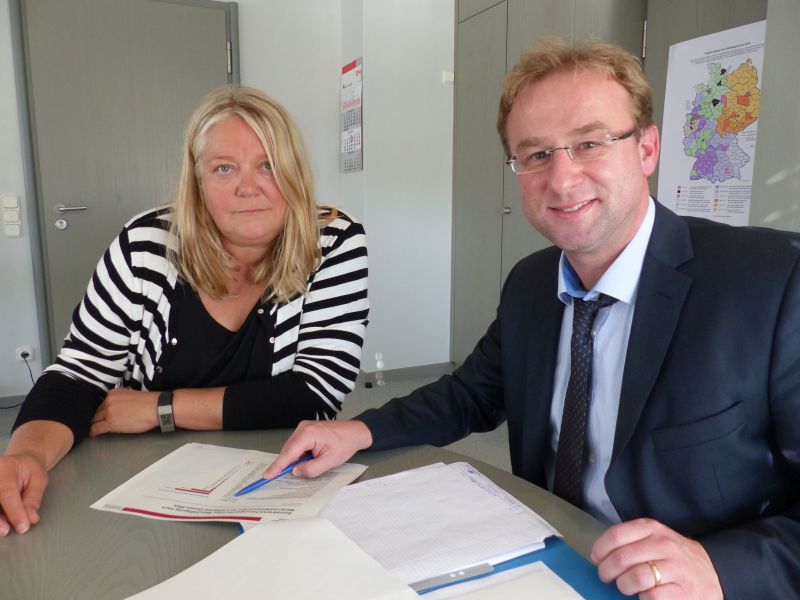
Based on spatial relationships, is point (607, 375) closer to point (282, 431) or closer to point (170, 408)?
point (282, 431)

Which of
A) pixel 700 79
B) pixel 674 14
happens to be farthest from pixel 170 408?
pixel 674 14

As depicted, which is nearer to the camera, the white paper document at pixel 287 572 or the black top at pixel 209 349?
the white paper document at pixel 287 572

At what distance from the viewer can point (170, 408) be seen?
1.14 meters

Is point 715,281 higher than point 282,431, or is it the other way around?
point 715,281

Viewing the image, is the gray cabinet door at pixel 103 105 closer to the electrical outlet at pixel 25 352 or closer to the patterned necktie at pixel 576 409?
the electrical outlet at pixel 25 352

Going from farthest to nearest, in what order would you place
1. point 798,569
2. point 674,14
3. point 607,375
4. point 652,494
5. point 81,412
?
point 674,14
point 81,412
point 607,375
point 652,494
point 798,569

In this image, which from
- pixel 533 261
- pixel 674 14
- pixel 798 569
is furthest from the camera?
pixel 674 14

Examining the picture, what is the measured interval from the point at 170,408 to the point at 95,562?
448 millimetres

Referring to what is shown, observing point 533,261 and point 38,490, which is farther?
point 533,261

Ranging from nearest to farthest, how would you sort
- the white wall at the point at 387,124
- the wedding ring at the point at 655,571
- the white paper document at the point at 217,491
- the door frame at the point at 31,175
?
the wedding ring at the point at 655,571 → the white paper document at the point at 217,491 → the door frame at the point at 31,175 → the white wall at the point at 387,124

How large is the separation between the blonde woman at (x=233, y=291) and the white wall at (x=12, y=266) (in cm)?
256

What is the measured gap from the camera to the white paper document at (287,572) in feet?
1.99

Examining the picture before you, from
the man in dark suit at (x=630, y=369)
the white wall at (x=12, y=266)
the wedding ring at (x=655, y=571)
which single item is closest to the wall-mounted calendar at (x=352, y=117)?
the white wall at (x=12, y=266)

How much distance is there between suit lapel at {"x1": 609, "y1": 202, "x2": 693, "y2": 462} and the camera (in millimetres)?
855
